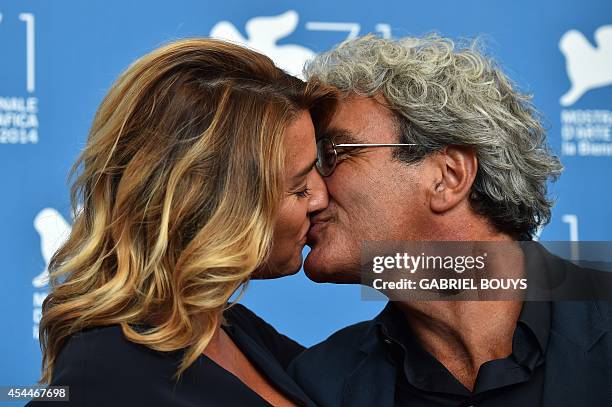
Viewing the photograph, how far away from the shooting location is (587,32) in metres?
2.80

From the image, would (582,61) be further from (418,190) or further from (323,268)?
(323,268)

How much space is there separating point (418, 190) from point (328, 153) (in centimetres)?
21

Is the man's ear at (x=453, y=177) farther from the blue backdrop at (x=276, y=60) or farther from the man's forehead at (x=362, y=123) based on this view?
the blue backdrop at (x=276, y=60)

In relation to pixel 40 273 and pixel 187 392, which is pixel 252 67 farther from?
pixel 40 273

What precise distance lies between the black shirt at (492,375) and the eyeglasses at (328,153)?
0.40 meters

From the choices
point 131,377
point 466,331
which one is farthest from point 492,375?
point 131,377

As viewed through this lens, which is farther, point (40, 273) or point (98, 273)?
point (40, 273)

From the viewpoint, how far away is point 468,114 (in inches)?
78.1

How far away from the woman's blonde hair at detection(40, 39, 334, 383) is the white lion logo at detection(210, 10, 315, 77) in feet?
3.15

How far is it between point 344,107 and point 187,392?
79 centimetres

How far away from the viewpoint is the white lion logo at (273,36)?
2.62 meters

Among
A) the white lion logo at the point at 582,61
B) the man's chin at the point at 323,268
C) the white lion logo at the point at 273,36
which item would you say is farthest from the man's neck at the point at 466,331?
the white lion logo at the point at 582,61

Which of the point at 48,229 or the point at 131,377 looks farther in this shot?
the point at 48,229

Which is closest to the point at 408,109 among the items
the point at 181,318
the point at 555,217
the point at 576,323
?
the point at 576,323
